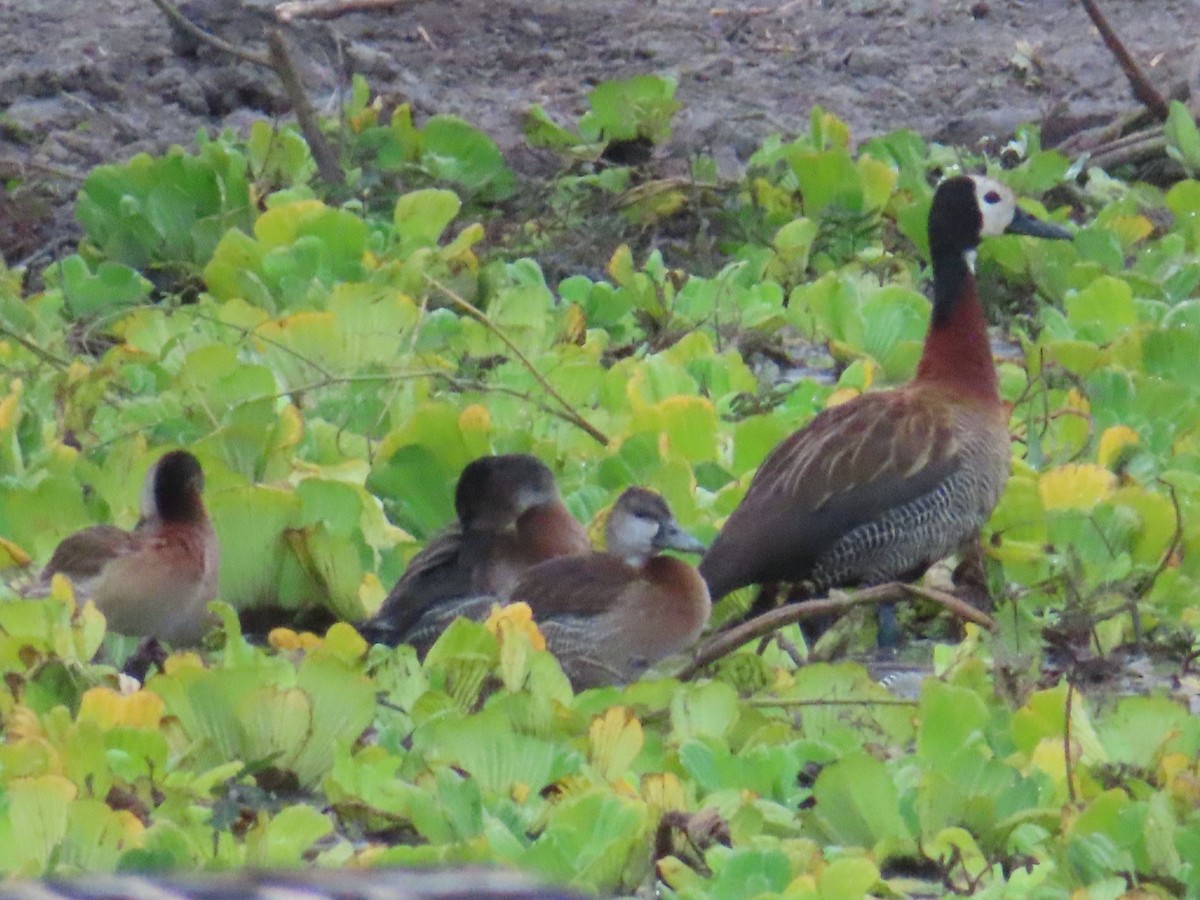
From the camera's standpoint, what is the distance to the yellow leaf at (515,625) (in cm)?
473

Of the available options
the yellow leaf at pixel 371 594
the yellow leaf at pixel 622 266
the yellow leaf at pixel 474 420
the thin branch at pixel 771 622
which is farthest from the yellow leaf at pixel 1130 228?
the yellow leaf at pixel 371 594

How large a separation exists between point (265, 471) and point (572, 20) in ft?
17.0

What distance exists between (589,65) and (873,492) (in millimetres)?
4630

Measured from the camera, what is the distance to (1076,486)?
5859mm

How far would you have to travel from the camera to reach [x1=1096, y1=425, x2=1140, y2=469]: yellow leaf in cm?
614

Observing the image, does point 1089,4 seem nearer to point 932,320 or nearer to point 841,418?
point 932,320

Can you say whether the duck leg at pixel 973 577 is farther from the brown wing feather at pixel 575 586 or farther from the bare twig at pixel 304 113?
the bare twig at pixel 304 113

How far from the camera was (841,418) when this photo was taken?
605 centimetres

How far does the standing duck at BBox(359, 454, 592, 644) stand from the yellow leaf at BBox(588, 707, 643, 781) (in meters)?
A: 0.88

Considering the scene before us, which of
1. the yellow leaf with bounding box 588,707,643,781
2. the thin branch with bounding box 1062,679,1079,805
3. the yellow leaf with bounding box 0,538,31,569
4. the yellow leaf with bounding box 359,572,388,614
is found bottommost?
the yellow leaf with bounding box 359,572,388,614

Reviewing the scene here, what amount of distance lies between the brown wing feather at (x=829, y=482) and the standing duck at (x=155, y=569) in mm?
1096

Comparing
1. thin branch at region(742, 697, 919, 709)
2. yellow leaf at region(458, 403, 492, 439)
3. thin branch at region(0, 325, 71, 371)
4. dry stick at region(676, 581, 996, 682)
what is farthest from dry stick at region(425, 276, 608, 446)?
thin branch at region(742, 697, 919, 709)

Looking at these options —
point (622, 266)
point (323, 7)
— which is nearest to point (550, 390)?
point (622, 266)

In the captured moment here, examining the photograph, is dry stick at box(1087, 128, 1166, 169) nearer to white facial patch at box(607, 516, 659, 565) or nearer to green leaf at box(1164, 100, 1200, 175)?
green leaf at box(1164, 100, 1200, 175)
